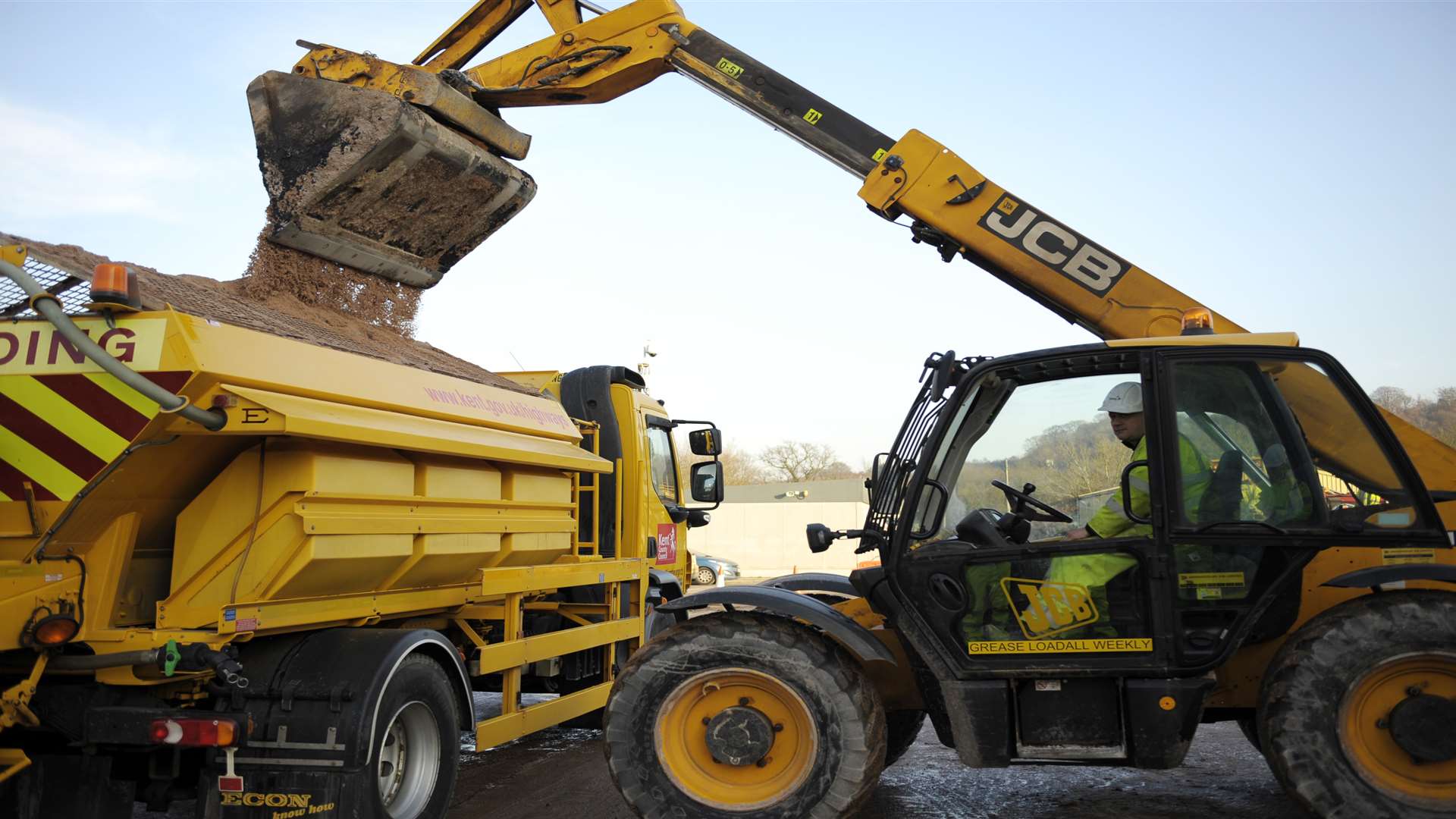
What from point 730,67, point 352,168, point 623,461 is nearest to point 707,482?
point 623,461

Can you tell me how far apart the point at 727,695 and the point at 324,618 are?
1759mm

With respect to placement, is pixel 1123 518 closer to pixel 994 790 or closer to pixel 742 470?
pixel 994 790

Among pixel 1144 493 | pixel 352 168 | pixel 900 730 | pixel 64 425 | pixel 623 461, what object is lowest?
pixel 900 730

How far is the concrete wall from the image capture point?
40094 millimetres

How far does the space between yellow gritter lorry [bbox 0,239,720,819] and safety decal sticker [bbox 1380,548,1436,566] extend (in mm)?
4034

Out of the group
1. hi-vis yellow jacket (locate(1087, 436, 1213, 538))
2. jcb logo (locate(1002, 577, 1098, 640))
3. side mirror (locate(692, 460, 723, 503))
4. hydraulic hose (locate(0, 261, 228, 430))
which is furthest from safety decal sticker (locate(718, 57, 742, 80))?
hydraulic hose (locate(0, 261, 228, 430))

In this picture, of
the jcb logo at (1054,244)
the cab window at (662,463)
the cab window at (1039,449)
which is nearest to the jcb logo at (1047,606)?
the cab window at (1039,449)

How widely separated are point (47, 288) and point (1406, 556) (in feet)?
17.9

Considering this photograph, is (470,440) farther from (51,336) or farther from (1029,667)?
(1029,667)

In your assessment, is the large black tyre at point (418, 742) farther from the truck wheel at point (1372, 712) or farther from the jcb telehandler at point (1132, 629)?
the truck wheel at point (1372, 712)

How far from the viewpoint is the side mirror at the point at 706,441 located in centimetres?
807

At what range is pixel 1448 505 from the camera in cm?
435

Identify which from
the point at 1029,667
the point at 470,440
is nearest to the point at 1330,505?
the point at 1029,667

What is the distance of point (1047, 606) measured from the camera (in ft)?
13.7
